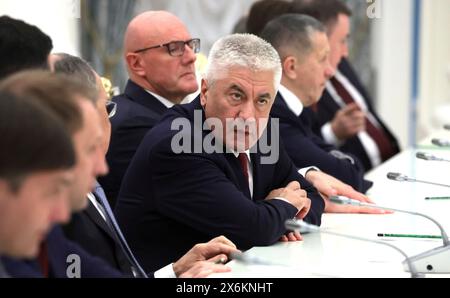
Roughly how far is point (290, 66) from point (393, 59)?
5.55 meters

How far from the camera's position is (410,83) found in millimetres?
10227

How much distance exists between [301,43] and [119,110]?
84 centimetres

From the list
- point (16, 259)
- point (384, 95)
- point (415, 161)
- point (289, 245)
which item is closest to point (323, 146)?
point (415, 161)

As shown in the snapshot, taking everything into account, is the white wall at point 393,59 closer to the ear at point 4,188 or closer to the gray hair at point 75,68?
the gray hair at point 75,68

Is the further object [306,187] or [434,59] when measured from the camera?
[434,59]

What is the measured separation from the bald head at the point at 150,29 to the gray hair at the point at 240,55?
38.3 inches

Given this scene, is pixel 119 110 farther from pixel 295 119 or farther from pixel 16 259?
pixel 16 259

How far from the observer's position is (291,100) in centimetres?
461

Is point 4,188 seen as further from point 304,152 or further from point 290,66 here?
point 290,66

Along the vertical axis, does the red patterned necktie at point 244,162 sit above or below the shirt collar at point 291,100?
above

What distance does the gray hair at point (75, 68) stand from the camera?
10.5 feet

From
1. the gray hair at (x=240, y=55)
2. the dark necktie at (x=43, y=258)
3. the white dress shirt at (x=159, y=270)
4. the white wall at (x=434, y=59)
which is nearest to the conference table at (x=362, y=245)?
the white dress shirt at (x=159, y=270)

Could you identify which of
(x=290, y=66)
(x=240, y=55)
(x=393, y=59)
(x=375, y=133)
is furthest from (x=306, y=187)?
(x=393, y=59)
